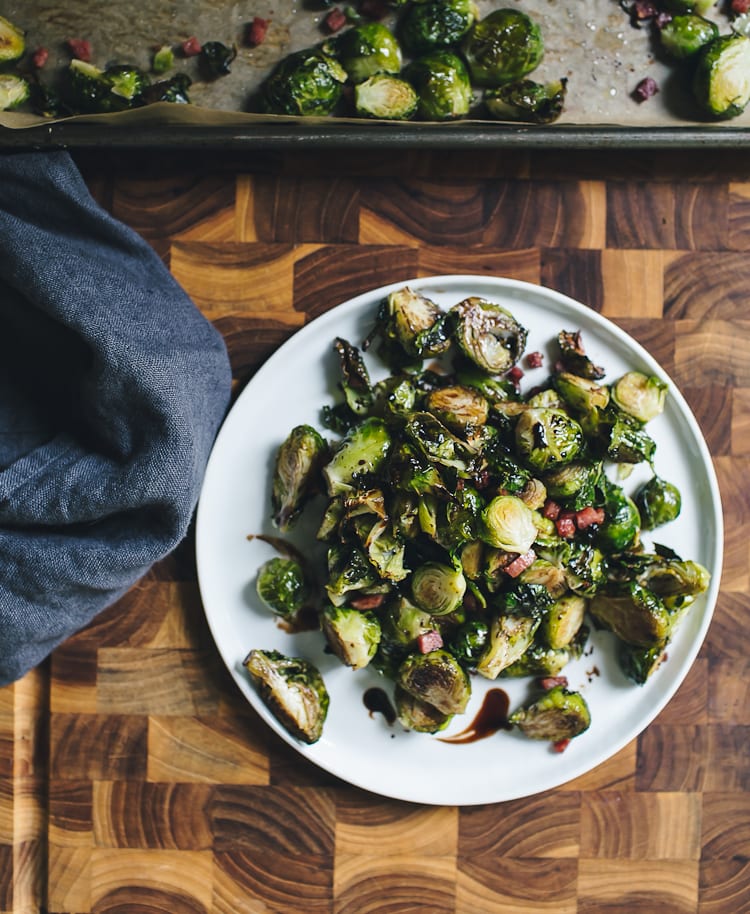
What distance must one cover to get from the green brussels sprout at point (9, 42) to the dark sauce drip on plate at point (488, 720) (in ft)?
6.69

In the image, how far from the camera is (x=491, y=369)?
6.50ft

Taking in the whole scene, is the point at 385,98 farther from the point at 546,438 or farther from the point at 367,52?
the point at 546,438

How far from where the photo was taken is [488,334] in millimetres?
1989

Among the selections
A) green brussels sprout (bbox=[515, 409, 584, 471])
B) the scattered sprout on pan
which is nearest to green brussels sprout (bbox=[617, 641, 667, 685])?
the scattered sprout on pan

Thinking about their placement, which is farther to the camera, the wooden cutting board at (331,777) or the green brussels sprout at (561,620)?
the wooden cutting board at (331,777)

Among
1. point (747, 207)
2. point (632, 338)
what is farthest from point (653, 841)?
point (747, 207)

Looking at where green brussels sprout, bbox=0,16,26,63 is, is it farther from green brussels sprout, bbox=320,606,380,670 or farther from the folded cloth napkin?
green brussels sprout, bbox=320,606,380,670

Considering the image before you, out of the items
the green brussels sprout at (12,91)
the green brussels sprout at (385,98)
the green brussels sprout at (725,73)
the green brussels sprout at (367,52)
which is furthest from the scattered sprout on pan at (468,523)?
the green brussels sprout at (12,91)

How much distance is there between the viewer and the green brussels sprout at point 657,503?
6.65ft

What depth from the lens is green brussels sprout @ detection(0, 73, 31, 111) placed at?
2.02 metres

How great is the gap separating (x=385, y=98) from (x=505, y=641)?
1.35 metres

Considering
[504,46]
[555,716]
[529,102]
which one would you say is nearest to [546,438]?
[555,716]

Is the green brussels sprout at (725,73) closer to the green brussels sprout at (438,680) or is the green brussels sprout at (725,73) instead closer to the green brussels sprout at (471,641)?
the green brussels sprout at (471,641)

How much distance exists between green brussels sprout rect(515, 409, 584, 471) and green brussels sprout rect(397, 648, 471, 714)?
53 centimetres
